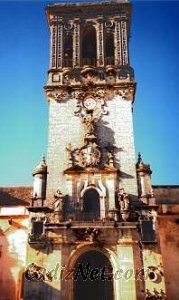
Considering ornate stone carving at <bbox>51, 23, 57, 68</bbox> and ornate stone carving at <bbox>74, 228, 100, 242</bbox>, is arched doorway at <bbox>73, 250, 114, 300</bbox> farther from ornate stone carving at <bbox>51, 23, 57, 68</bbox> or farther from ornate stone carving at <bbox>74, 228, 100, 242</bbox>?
ornate stone carving at <bbox>51, 23, 57, 68</bbox>

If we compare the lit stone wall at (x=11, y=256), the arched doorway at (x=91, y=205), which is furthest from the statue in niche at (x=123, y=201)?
the lit stone wall at (x=11, y=256)

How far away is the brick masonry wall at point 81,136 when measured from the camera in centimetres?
2091

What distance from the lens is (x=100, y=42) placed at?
25266 millimetres

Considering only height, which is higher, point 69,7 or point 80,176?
point 69,7

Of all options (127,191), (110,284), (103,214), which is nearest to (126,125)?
(127,191)

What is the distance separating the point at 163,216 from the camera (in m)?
22.1

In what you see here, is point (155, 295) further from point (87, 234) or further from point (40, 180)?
point (40, 180)

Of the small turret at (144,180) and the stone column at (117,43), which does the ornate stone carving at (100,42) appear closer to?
the stone column at (117,43)

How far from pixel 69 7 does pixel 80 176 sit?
11701 millimetres

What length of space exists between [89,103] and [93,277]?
950 cm

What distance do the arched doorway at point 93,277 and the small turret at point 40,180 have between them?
3.70 m

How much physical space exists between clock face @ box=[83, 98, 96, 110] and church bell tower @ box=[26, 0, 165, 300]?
6cm

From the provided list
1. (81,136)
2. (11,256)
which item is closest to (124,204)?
(81,136)

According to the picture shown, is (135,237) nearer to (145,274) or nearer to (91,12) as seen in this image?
(145,274)
